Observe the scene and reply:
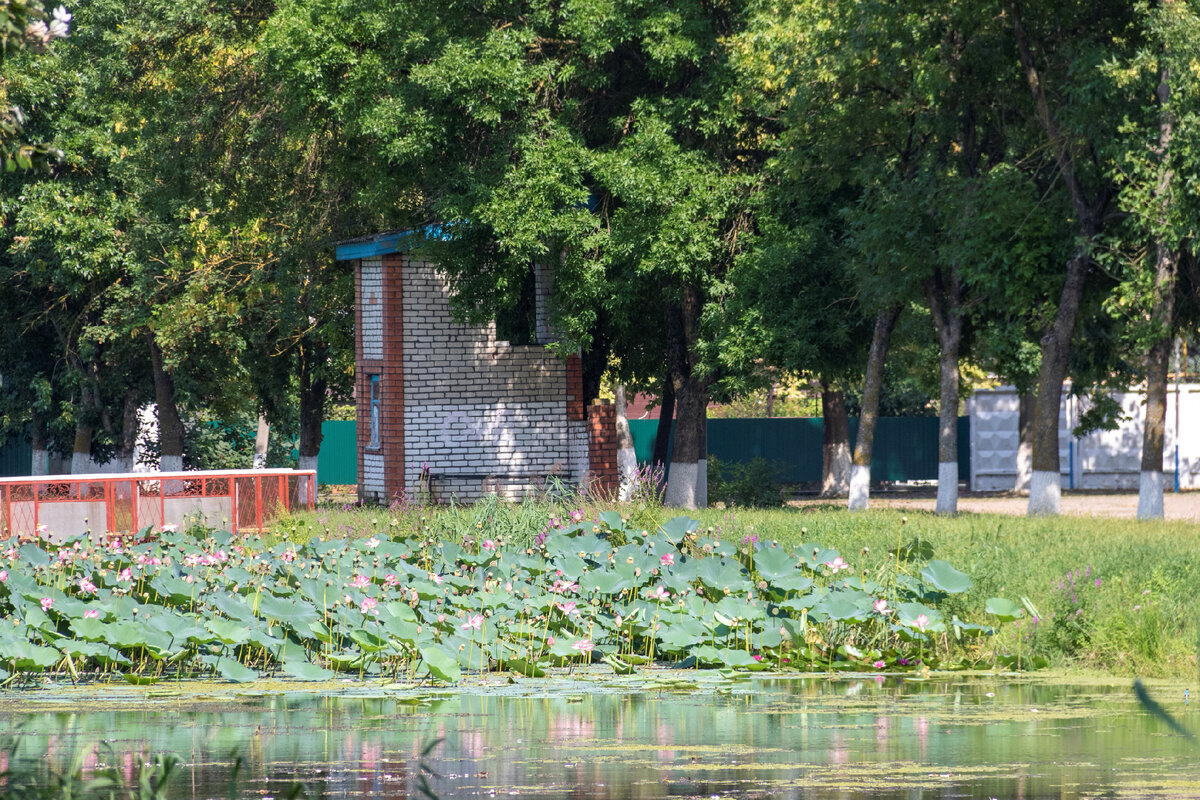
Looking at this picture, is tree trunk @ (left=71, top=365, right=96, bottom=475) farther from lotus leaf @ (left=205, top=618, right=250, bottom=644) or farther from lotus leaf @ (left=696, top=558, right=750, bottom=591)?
lotus leaf @ (left=205, top=618, right=250, bottom=644)

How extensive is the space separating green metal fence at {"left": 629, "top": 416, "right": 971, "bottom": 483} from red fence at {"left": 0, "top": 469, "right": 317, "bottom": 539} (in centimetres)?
1999

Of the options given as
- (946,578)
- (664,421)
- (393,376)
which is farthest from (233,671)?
(664,421)

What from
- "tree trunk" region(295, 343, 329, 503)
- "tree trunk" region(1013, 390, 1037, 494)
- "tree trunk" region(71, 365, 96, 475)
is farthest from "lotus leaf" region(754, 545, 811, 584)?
"tree trunk" region(1013, 390, 1037, 494)

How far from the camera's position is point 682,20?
2222 cm

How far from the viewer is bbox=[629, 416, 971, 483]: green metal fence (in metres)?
38.6

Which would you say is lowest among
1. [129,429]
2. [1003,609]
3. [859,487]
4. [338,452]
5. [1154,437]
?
[1003,609]

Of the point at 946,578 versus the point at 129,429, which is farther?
the point at 129,429

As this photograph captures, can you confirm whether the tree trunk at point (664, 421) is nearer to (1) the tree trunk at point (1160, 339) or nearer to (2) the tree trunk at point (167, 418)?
(2) the tree trunk at point (167, 418)

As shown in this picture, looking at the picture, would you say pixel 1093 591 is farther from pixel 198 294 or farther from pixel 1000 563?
pixel 198 294

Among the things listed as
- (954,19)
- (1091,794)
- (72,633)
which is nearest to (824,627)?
(1091,794)

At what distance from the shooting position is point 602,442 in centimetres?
2512

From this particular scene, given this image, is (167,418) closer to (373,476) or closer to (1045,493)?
(373,476)

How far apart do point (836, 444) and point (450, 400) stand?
13.9m

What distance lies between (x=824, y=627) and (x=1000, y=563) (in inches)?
73.5
